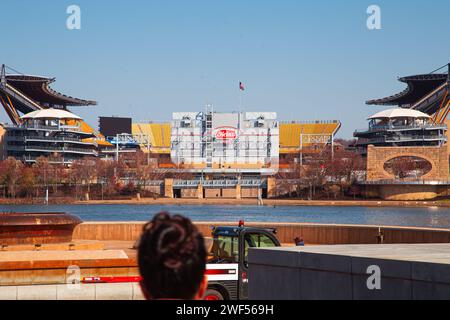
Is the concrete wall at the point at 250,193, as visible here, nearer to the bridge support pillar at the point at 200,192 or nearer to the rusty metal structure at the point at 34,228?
the bridge support pillar at the point at 200,192

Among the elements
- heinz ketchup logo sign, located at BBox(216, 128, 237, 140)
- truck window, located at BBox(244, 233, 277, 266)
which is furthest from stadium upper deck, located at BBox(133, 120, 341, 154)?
truck window, located at BBox(244, 233, 277, 266)

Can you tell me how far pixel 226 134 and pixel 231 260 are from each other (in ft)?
486

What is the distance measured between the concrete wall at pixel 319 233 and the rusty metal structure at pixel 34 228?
4.28 m

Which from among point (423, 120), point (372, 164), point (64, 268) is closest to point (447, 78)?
point (423, 120)

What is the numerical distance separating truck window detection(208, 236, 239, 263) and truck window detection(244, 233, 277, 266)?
0.18 m

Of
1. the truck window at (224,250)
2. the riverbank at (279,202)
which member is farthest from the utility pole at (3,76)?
the truck window at (224,250)

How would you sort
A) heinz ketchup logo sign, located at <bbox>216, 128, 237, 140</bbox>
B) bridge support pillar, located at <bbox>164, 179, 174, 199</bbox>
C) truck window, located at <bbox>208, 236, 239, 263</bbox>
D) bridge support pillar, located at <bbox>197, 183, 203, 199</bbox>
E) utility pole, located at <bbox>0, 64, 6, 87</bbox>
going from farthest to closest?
heinz ketchup logo sign, located at <bbox>216, 128, 237, 140</bbox> → utility pole, located at <bbox>0, 64, 6, 87</bbox> → bridge support pillar, located at <bbox>197, 183, 203, 199</bbox> → bridge support pillar, located at <bbox>164, 179, 174, 199</bbox> → truck window, located at <bbox>208, 236, 239, 263</bbox>

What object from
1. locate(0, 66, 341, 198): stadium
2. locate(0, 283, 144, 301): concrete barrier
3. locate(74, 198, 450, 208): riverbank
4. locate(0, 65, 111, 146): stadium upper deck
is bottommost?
locate(74, 198, 450, 208): riverbank

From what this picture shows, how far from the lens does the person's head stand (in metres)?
4.18

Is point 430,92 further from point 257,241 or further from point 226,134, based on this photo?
point 257,241

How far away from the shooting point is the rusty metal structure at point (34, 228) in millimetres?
20844

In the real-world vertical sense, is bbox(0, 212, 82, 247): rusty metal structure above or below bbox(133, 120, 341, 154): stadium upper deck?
below

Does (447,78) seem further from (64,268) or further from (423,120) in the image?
(64,268)

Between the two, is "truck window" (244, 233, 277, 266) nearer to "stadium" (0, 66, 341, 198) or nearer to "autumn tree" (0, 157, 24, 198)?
"autumn tree" (0, 157, 24, 198)
